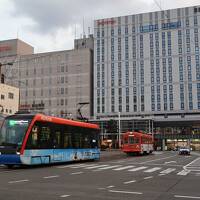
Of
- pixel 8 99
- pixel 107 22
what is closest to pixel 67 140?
pixel 8 99

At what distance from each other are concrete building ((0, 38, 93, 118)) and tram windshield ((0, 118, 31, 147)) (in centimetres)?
11213

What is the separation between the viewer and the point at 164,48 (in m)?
141

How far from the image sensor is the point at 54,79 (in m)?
143

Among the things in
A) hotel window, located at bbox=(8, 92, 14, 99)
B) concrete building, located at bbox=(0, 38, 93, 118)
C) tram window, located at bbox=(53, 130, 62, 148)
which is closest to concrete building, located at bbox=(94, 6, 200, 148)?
concrete building, located at bbox=(0, 38, 93, 118)

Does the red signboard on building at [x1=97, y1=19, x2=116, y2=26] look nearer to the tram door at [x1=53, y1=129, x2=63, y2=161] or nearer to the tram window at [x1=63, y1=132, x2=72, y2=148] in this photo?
the tram window at [x1=63, y1=132, x2=72, y2=148]

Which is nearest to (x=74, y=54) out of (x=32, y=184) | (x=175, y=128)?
(x=175, y=128)

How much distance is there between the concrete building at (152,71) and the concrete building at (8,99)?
2103 inches

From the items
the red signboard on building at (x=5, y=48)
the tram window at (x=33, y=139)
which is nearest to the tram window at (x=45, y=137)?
the tram window at (x=33, y=139)

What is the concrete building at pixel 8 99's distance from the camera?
280 feet

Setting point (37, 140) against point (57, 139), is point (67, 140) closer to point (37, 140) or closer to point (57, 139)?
point (57, 139)

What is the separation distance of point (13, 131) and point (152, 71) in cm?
12083

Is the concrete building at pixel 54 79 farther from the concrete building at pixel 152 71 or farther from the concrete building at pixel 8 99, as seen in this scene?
the concrete building at pixel 8 99

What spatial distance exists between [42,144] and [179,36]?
4852 inches

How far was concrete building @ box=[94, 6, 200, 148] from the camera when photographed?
136375 millimetres
